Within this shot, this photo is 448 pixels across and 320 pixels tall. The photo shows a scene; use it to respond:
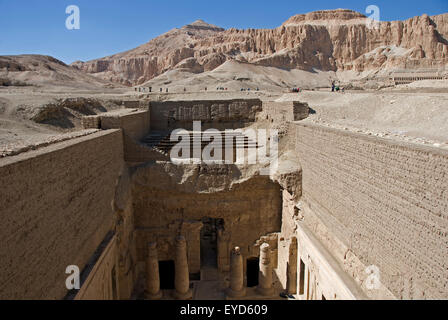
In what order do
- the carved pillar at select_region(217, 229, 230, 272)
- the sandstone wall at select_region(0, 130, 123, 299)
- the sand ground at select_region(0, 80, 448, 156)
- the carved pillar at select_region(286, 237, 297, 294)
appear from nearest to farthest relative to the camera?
the sandstone wall at select_region(0, 130, 123, 299), the sand ground at select_region(0, 80, 448, 156), the carved pillar at select_region(286, 237, 297, 294), the carved pillar at select_region(217, 229, 230, 272)

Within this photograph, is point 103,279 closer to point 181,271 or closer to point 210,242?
point 181,271

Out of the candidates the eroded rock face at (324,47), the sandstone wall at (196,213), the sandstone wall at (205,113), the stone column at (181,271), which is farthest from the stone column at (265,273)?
the eroded rock face at (324,47)

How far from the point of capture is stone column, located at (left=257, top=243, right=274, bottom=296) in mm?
9859

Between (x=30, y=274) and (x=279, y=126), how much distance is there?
28.4ft

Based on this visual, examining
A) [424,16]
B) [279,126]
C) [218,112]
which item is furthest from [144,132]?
[424,16]

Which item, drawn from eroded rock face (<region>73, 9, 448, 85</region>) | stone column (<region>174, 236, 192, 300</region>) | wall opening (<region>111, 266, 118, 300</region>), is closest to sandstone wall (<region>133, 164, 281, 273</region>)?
stone column (<region>174, 236, 192, 300</region>)

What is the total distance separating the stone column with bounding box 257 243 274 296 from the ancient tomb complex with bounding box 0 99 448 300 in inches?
1.4

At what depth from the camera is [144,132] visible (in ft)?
42.3

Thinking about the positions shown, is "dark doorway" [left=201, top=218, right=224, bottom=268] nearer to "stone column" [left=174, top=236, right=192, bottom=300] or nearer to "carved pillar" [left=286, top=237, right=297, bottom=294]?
"stone column" [left=174, top=236, right=192, bottom=300]

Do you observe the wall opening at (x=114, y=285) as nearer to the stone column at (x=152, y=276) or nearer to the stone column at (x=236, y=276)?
the stone column at (x=152, y=276)

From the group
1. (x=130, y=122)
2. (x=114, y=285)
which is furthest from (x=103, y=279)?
(x=130, y=122)

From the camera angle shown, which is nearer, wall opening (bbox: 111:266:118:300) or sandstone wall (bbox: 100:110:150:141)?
wall opening (bbox: 111:266:118:300)

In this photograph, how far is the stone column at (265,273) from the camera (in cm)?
986

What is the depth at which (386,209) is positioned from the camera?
5.52 m
